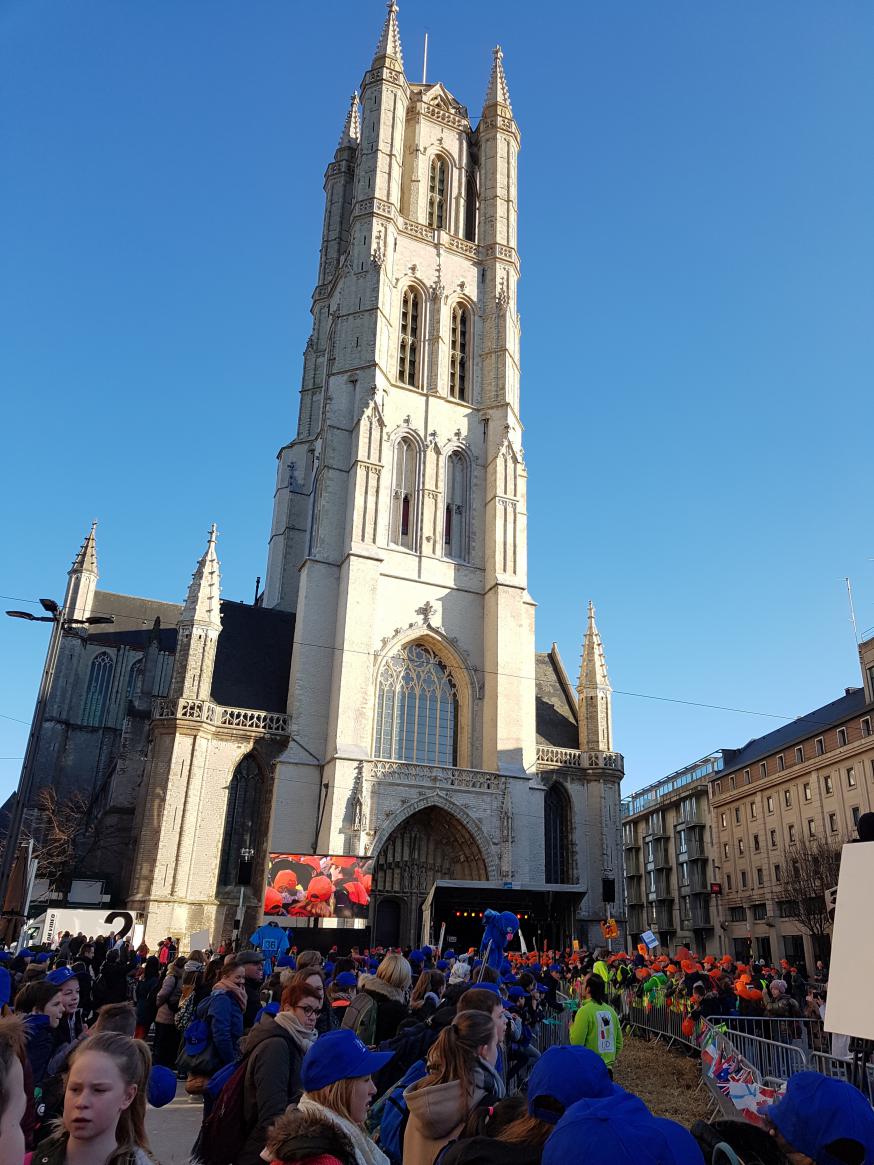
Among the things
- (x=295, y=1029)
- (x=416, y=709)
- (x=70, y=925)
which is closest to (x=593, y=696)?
(x=416, y=709)

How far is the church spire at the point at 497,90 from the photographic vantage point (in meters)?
40.7

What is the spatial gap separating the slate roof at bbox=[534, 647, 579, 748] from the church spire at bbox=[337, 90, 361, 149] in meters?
28.1

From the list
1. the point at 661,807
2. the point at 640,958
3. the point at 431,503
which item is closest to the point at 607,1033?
the point at 640,958

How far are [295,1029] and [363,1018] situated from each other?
6.11 feet

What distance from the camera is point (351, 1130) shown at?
2.78 metres

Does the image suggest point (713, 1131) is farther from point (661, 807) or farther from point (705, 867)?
point (661, 807)

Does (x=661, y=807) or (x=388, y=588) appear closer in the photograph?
(x=388, y=588)

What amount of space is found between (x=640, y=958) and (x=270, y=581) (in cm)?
2492

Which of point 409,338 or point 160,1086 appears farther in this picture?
point 409,338

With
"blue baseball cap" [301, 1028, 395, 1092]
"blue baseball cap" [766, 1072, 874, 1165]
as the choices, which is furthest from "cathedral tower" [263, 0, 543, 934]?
"blue baseball cap" [766, 1072, 874, 1165]

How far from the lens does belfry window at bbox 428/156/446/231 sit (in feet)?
125

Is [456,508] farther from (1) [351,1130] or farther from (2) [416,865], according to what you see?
(1) [351,1130]

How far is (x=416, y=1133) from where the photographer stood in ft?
10.3

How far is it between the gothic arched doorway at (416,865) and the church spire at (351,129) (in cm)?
3405
